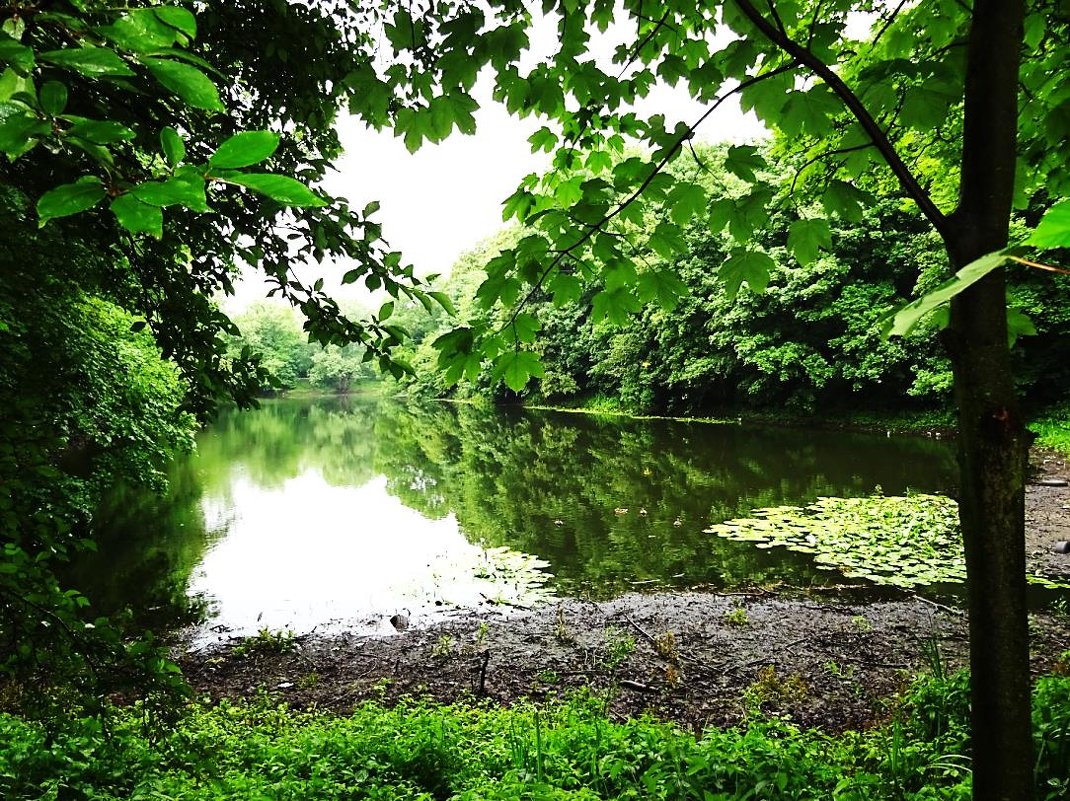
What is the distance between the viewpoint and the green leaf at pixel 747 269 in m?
1.93

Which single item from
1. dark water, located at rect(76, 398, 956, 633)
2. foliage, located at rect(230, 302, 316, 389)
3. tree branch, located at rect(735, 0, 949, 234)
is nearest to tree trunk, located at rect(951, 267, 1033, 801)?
tree branch, located at rect(735, 0, 949, 234)

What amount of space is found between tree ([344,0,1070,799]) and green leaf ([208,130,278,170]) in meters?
0.72

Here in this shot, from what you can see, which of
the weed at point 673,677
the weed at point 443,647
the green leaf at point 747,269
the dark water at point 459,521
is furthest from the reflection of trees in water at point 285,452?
the green leaf at point 747,269

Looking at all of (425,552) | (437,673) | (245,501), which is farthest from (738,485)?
(245,501)

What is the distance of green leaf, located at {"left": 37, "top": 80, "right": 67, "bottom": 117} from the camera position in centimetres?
61

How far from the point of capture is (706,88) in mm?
2119

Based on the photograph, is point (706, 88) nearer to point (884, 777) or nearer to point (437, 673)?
point (884, 777)

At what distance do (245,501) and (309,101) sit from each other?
16135 mm

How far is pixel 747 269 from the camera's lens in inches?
76.0

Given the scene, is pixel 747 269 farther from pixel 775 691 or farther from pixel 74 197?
pixel 775 691

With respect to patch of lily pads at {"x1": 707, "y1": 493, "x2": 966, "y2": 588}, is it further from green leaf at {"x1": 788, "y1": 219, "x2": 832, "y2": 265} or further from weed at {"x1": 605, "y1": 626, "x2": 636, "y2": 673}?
green leaf at {"x1": 788, "y1": 219, "x2": 832, "y2": 265}

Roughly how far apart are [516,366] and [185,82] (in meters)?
1.31

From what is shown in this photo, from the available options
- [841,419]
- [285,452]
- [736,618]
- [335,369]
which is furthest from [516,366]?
[335,369]

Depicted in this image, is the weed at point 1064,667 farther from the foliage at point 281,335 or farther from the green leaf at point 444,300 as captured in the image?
the foliage at point 281,335
